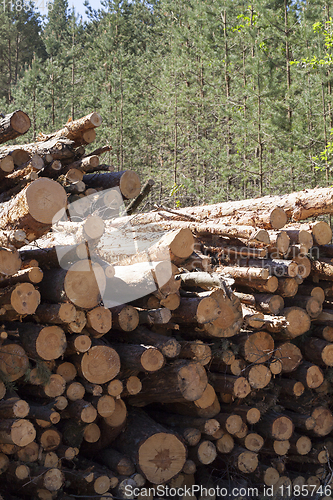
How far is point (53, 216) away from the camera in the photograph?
9.44 feet

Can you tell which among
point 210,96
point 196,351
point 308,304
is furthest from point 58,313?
point 210,96

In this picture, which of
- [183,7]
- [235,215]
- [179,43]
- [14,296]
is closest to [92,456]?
[14,296]

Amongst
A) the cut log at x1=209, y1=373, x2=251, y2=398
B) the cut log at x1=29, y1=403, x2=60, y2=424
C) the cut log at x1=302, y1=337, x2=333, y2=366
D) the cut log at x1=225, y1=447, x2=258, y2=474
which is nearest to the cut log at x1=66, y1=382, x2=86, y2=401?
the cut log at x1=29, y1=403, x2=60, y2=424

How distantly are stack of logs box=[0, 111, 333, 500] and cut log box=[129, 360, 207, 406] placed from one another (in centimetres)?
1

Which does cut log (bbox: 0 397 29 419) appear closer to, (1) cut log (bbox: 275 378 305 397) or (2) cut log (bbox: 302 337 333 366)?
(1) cut log (bbox: 275 378 305 397)

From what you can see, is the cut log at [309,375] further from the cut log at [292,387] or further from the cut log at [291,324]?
the cut log at [291,324]

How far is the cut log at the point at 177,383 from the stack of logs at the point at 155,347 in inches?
0.4

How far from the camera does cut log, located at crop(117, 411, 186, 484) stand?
10.9 feet

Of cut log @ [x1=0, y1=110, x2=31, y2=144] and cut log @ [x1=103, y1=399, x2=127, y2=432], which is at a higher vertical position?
cut log @ [x1=0, y1=110, x2=31, y2=144]

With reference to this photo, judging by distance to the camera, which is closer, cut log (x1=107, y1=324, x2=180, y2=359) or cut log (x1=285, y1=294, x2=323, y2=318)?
cut log (x1=107, y1=324, x2=180, y2=359)

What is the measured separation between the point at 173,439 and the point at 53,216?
2.00 m

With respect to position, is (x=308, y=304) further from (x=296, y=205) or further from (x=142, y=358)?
(x=142, y=358)

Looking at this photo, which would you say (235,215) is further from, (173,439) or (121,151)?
(121,151)

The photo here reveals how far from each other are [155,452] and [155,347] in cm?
82
